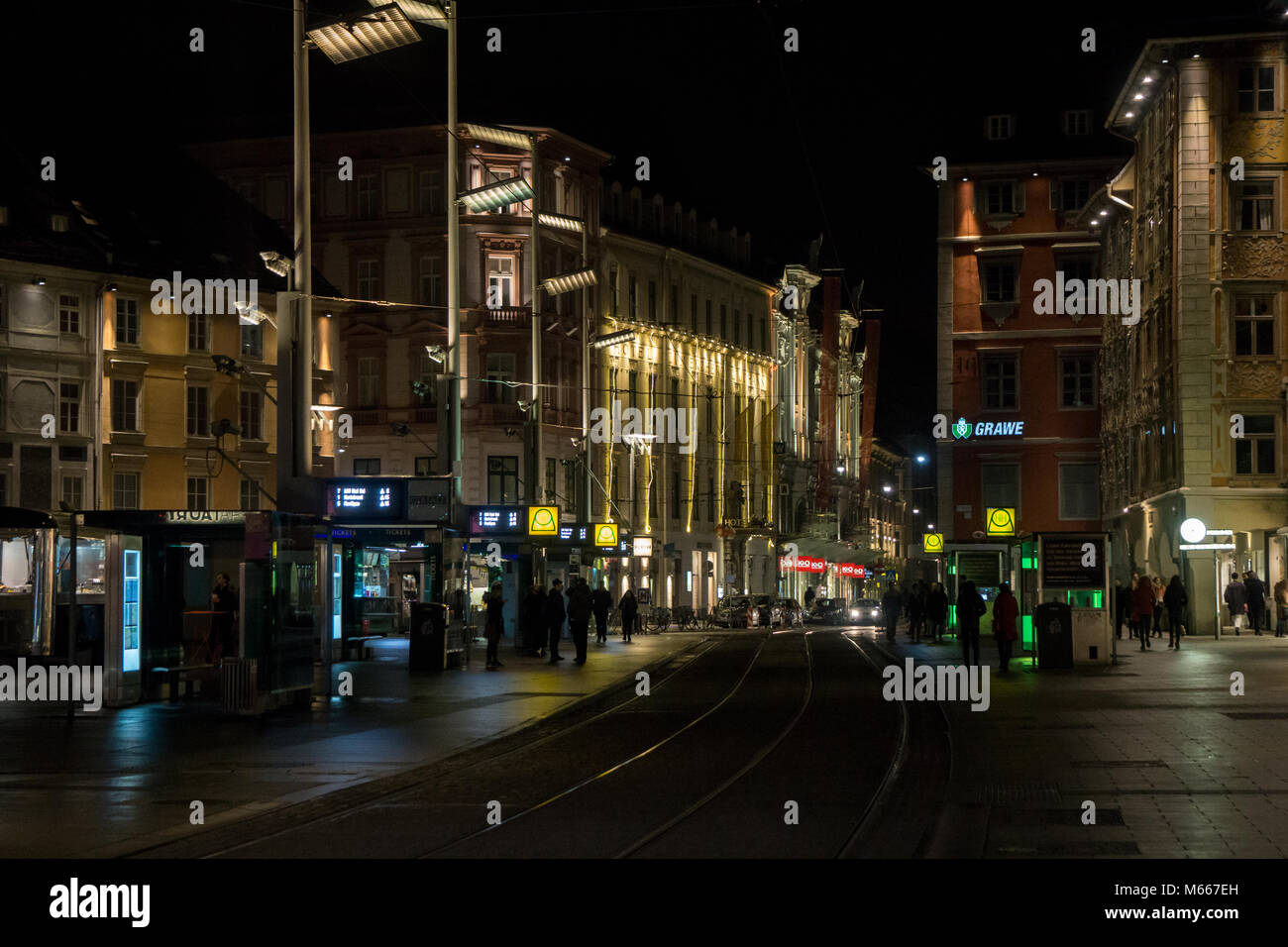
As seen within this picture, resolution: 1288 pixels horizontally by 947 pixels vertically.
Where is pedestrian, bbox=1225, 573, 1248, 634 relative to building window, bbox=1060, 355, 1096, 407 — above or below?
below

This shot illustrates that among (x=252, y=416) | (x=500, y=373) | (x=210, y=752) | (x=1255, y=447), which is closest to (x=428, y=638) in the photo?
(x=210, y=752)

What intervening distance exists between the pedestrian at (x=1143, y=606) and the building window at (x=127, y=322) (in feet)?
112

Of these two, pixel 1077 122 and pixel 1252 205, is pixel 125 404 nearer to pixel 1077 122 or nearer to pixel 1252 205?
pixel 1252 205

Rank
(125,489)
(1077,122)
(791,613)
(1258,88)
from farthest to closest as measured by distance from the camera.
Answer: (791,613), (1077,122), (125,489), (1258,88)

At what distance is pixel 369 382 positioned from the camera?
76.7 m

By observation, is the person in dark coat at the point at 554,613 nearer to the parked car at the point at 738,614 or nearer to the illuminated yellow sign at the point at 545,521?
the illuminated yellow sign at the point at 545,521

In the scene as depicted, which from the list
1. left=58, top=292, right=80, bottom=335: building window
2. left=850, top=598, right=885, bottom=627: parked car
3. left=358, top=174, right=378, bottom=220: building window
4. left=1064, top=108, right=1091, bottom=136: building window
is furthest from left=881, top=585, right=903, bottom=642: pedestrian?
left=850, top=598, right=885, bottom=627: parked car

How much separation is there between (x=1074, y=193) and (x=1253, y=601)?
26218 mm

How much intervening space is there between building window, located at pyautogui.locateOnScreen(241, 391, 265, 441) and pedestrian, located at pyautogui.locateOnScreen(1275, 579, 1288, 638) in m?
34.8

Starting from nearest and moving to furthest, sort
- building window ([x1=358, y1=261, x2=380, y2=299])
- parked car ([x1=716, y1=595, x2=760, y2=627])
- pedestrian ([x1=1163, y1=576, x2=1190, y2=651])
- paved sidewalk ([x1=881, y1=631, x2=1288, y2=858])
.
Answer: paved sidewalk ([x1=881, y1=631, x2=1288, y2=858])
pedestrian ([x1=1163, y1=576, x2=1190, y2=651])
building window ([x1=358, y1=261, x2=380, y2=299])
parked car ([x1=716, y1=595, x2=760, y2=627])

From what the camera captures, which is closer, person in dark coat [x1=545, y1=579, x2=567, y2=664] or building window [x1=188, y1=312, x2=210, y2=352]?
person in dark coat [x1=545, y1=579, x2=567, y2=664]

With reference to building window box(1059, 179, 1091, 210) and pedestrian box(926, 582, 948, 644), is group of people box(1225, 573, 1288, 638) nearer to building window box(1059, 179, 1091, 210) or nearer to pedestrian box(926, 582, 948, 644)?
pedestrian box(926, 582, 948, 644)

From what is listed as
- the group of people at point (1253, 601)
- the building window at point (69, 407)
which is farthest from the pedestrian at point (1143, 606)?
the building window at point (69, 407)

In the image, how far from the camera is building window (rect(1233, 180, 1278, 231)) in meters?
50.7
